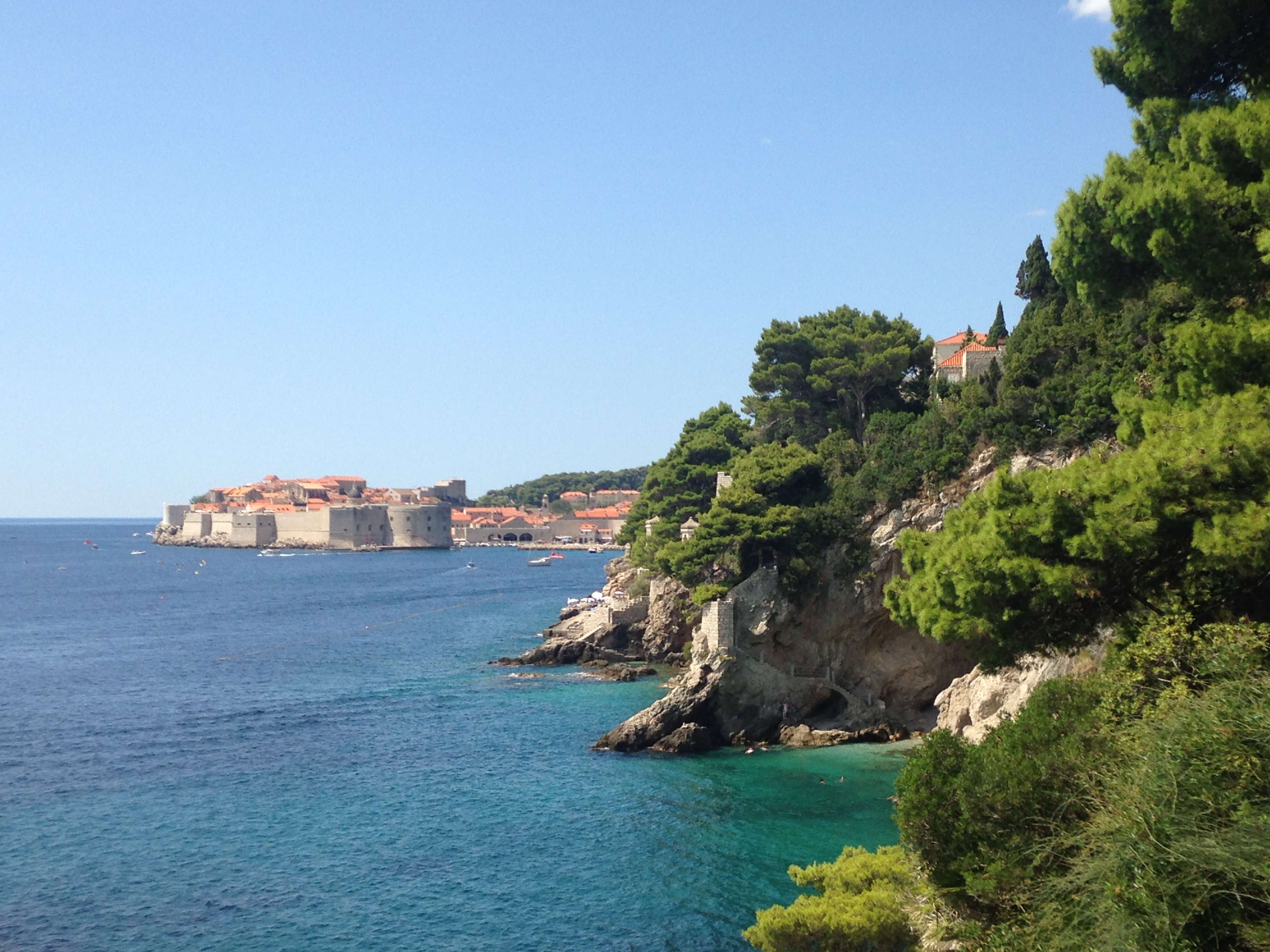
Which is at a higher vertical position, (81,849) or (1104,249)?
(1104,249)

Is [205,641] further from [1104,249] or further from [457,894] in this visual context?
[1104,249]

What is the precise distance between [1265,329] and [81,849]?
19.9m

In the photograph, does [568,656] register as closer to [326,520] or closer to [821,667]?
[821,667]

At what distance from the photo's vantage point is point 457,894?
57.5 ft

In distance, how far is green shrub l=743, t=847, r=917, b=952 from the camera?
1228 cm

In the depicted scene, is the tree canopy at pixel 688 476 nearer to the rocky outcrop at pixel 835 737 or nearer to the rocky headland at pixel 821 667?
the rocky headland at pixel 821 667

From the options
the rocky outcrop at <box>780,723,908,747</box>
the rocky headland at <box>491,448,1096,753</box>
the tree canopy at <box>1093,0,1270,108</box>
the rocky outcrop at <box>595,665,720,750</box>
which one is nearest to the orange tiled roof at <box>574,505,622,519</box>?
the rocky headland at <box>491,448,1096,753</box>

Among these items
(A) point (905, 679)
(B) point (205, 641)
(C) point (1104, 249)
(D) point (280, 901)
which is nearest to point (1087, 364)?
(A) point (905, 679)

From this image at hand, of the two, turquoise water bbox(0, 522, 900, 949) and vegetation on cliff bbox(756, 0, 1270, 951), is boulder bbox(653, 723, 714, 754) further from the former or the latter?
vegetation on cliff bbox(756, 0, 1270, 951)

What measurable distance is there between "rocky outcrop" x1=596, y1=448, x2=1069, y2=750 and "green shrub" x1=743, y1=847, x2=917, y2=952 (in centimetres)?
1378

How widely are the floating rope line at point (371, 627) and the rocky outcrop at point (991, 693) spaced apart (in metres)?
29.0

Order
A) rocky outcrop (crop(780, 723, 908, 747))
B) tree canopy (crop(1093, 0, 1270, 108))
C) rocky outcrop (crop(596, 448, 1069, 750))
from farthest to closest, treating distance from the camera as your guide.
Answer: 1. rocky outcrop (crop(596, 448, 1069, 750))
2. rocky outcrop (crop(780, 723, 908, 747))
3. tree canopy (crop(1093, 0, 1270, 108))

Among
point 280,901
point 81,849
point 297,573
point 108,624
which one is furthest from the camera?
point 297,573

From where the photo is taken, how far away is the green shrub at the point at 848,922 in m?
12.3
